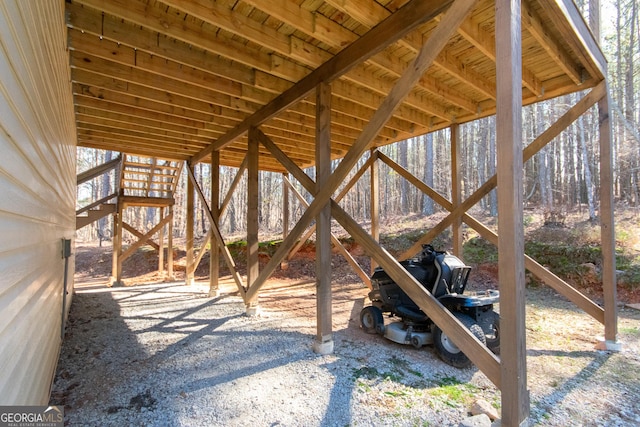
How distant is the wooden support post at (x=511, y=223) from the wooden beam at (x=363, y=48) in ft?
2.20

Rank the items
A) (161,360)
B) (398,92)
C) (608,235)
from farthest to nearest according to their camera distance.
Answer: (608,235) < (161,360) < (398,92)

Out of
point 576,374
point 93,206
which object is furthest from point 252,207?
point 93,206

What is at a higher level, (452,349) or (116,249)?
(116,249)

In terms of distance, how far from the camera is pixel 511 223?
1.86 metres

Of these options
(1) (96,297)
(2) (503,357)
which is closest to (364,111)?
(2) (503,357)

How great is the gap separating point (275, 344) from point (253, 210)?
2.16 metres

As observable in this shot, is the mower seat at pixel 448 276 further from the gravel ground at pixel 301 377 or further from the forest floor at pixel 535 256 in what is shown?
the forest floor at pixel 535 256

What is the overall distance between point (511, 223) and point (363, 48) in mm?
2089

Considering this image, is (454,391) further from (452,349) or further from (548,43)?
(548,43)

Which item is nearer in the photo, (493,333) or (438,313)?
(438,313)

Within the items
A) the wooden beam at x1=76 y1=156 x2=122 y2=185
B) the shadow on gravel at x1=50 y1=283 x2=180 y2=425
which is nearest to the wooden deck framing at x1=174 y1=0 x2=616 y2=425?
the shadow on gravel at x1=50 y1=283 x2=180 y2=425

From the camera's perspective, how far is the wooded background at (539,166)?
36.1ft

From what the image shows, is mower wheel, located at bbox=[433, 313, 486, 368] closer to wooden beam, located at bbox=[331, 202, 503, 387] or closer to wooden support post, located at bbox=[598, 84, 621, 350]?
wooden beam, located at bbox=[331, 202, 503, 387]

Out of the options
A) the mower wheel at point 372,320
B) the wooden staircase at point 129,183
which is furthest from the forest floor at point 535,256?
the mower wheel at point 372,320
